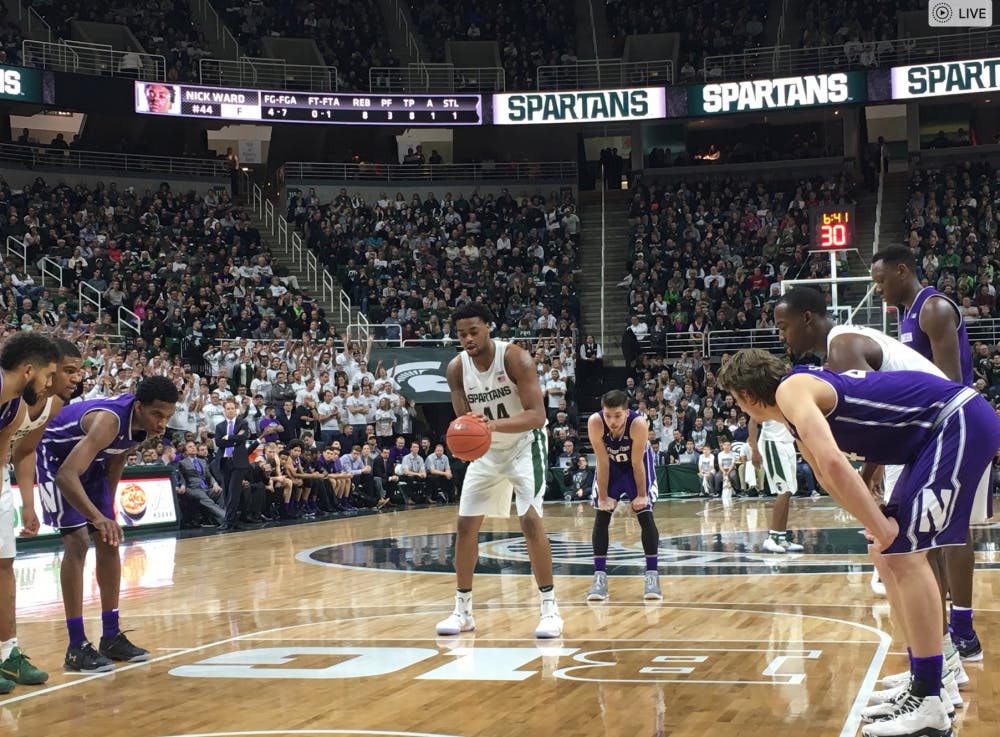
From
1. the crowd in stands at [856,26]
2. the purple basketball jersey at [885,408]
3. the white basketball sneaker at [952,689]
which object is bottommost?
the white basketball sneaker at [952,689]

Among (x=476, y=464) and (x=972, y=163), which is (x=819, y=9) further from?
(x=476, y=464)

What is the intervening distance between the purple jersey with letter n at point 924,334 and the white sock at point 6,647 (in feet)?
16.5

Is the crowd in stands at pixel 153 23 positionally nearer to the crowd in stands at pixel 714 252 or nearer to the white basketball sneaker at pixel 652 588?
the crowd in stands at pixel 714 252

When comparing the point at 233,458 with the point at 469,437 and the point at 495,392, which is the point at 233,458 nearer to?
the point at 495,392

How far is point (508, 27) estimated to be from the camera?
3872 centimetres

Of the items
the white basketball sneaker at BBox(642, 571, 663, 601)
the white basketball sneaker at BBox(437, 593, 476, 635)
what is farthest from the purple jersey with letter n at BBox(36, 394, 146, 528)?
the white basketball sneaker at BBox(642, 571, 663, 601)

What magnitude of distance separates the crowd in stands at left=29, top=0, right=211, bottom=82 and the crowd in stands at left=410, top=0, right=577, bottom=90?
7276 mm

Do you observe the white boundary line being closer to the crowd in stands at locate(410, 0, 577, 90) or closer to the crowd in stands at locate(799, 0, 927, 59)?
the crowd in stands at locate(799, 0, 927, 59)

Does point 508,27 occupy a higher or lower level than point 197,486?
higher

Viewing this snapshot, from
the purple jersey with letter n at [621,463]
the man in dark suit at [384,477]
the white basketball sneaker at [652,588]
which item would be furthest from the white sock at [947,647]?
the man in dark suit at [384,477]

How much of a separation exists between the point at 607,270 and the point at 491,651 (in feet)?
87.8

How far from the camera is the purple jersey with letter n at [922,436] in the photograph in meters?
4.77

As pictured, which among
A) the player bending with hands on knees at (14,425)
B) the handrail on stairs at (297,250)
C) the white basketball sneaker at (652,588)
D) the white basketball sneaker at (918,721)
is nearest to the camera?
the white basketball sneaker at (918,721)

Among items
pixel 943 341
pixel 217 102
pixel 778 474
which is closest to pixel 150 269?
pixel 217 102
